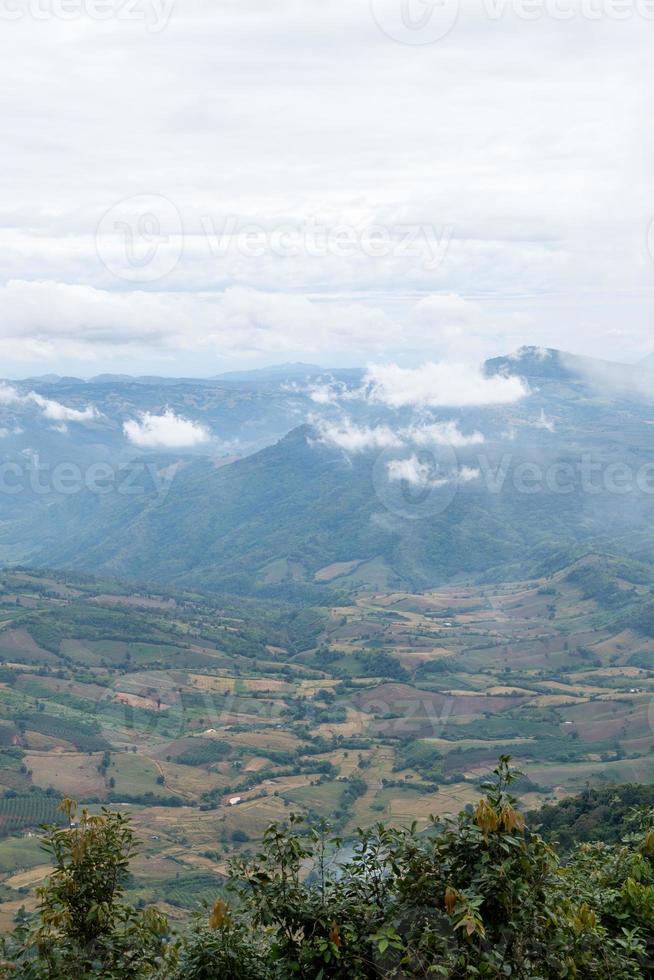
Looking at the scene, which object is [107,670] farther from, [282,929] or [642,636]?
[282,929]

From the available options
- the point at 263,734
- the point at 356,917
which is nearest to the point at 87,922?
the point at 356,917

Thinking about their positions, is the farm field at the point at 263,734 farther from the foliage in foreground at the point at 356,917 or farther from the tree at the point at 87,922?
the foliage in foreground at the point at 356,917

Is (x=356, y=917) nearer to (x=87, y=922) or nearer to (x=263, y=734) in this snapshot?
(x=87, y=922)

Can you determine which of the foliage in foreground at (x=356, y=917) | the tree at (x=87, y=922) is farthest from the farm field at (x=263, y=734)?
the foliage in foreground at (x=356, y=917)

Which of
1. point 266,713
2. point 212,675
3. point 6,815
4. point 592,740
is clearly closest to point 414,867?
point 6,815

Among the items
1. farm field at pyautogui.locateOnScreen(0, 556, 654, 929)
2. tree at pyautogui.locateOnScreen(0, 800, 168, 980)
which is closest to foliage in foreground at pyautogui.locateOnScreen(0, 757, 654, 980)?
tree at pyautogui.locateOnScreen(0, 800, 168, 980)

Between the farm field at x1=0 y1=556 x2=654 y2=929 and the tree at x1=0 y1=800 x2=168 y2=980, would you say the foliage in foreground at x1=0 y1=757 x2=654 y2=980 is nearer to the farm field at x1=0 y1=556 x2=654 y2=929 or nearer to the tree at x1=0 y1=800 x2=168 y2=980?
the tree at x1=0 y1=800 x2=168 y2=980
